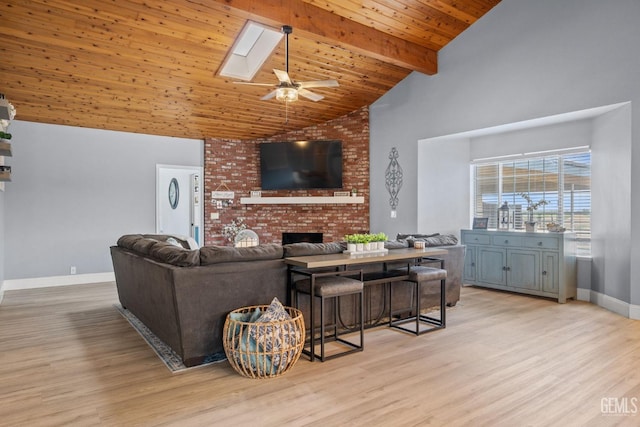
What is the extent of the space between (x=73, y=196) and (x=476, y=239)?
6320mm

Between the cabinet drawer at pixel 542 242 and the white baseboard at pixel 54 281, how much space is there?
6384 mm

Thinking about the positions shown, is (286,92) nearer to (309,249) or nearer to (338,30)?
(338,30)

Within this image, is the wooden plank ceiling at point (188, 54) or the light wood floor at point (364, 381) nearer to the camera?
the light wood floor at point (364, 381)

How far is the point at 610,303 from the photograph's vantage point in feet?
Result: 15.4

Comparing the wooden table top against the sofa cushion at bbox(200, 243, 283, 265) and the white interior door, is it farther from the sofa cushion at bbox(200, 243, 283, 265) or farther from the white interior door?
the white interior door

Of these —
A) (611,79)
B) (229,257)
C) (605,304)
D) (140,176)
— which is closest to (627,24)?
(611,79)

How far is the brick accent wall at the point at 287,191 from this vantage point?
7445 mm

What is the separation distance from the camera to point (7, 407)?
7.99ft

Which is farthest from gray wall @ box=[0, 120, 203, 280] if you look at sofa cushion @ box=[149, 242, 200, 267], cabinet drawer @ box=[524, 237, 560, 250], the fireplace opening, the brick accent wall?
cabinet drawer @ box=[524, 237, 560, 250]

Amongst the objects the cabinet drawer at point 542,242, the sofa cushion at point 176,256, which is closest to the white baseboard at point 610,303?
the cabinet drawer at point 542,242

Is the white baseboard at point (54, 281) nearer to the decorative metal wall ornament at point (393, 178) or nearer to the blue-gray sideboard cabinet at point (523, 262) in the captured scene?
the decorative metal wall ornament at point (393, 178)

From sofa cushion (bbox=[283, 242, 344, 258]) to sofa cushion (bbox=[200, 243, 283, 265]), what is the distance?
80 mm

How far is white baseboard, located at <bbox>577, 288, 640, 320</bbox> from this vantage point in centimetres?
427

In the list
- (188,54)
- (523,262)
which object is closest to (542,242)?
(523,262)
